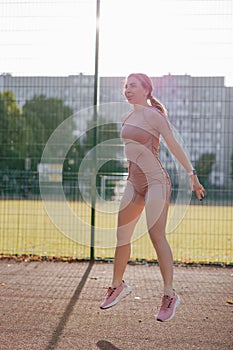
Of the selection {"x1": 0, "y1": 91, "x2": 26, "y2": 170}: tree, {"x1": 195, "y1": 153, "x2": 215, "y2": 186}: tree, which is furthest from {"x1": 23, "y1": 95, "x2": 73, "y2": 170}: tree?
{"x1": 195, "y1": 153, "x2": 215, "y2": 186}: tree

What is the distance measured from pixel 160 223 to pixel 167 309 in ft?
2.06

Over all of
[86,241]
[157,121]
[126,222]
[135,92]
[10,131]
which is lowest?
[86,241]

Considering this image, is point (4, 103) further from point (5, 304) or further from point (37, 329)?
point (37, 329)

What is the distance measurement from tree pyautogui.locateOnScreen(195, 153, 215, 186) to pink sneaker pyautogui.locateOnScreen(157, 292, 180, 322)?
15.7 feet

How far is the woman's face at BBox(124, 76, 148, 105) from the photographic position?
163 inches

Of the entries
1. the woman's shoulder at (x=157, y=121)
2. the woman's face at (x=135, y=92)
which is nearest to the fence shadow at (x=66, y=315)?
the woman's shoulder at (x=157, y=121)

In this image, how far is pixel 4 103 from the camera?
370 inches

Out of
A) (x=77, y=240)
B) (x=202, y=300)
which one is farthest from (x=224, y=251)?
(x=202, y=300)

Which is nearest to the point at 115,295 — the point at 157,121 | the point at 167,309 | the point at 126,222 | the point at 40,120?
the point at 167,309

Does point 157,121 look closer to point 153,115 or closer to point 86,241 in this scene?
point 153,115

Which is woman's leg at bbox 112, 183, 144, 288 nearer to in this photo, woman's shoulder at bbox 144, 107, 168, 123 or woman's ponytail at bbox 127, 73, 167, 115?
woman's shoulder at bbox 144, 107, 168, 123

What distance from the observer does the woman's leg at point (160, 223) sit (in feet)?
13.2

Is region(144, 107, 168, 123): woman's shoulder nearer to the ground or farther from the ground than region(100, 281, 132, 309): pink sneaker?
farther from the ground

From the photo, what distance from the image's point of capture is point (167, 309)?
4.03 metres
